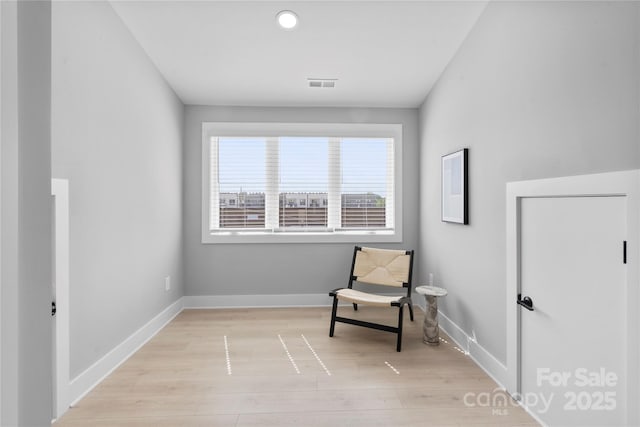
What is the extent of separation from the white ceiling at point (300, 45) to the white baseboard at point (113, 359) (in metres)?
2.31

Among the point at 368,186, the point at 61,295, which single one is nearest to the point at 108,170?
the point at 61,295

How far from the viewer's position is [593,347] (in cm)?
154

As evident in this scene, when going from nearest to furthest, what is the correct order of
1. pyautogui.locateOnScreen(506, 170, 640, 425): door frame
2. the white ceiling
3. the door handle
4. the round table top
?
1. pyautogui.locateOnScreen(506, 170, 640, 425): door frame
2. the door handle
3. the white ceiling
4. the round table top

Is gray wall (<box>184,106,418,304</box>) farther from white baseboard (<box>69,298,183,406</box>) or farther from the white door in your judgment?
the white door

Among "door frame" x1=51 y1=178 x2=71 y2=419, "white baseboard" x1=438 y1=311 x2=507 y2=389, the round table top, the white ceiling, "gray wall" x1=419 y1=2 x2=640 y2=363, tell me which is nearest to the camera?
"gray wall" x1=419 y1=2 x2=640 y2=363

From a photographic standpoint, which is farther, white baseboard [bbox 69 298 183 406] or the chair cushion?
the chair cushion

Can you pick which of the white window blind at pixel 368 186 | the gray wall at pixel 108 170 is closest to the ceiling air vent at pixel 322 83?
the white window blind at pixel 368 186

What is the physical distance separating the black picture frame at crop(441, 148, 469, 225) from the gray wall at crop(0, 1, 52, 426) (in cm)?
270

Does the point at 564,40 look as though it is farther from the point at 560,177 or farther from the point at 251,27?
the point at 251,27

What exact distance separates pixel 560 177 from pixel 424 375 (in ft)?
5.03

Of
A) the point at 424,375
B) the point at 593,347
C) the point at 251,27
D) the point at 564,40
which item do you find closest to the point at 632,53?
the point at 564,40

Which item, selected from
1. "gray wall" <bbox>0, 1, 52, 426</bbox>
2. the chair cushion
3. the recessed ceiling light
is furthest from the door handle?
the recessed ceiling light

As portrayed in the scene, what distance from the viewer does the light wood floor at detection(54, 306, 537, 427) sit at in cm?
189

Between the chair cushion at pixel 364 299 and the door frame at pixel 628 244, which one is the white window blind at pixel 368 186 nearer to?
the chair cushion at pixel 364 299
